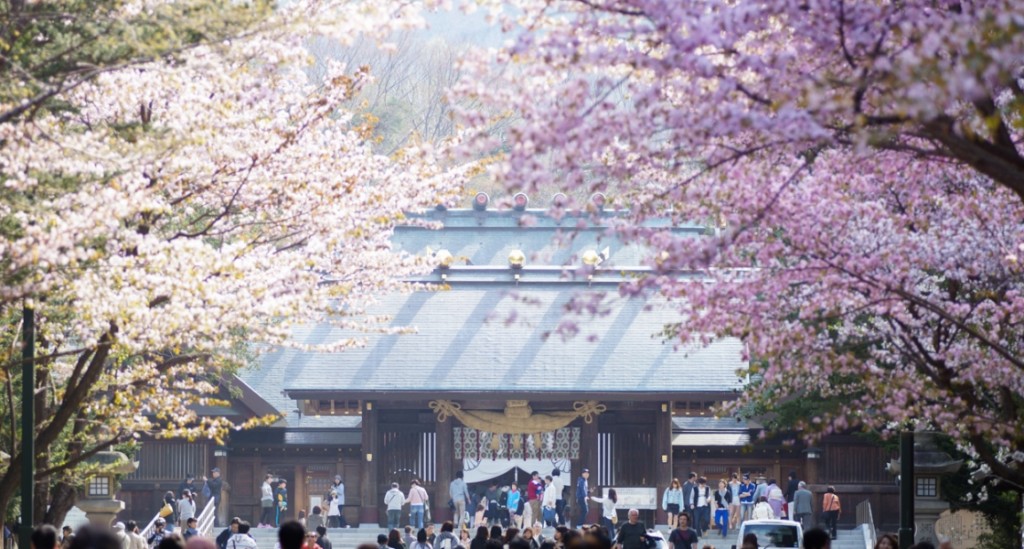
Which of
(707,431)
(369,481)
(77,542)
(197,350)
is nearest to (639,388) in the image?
(707,431)

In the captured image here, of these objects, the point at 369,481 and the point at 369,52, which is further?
the point at 369,52

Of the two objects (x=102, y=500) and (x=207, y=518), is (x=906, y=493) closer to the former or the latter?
(x=102, y=500)

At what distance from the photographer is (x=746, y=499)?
30672 mm

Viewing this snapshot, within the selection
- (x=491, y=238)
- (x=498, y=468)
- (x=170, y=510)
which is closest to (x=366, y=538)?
(x=498, y=468)

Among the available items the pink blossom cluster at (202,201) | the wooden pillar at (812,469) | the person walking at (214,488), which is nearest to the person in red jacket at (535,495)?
the wooden pillar at (812,469)

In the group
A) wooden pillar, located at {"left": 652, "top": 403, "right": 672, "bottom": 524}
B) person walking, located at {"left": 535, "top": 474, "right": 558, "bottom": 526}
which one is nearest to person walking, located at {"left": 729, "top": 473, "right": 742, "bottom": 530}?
wooden pillar, located at {"left": 652, "top": 403, "right": 672, "bottom": 524}

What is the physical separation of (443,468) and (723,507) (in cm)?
626

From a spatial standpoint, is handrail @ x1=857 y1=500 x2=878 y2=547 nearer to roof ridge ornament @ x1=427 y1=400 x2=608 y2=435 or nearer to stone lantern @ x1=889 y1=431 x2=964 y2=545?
stone lantern @ x1=889 y1=431 x2=964 y2=545

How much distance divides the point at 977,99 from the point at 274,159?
749 cm

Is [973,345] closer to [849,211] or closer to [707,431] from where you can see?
[849,211]

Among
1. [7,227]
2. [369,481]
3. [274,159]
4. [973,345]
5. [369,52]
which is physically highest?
[369,52]

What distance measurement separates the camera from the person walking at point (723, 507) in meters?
30.8

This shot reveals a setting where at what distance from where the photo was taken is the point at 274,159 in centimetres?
1420

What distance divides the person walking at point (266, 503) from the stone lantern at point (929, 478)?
46.3 ft
